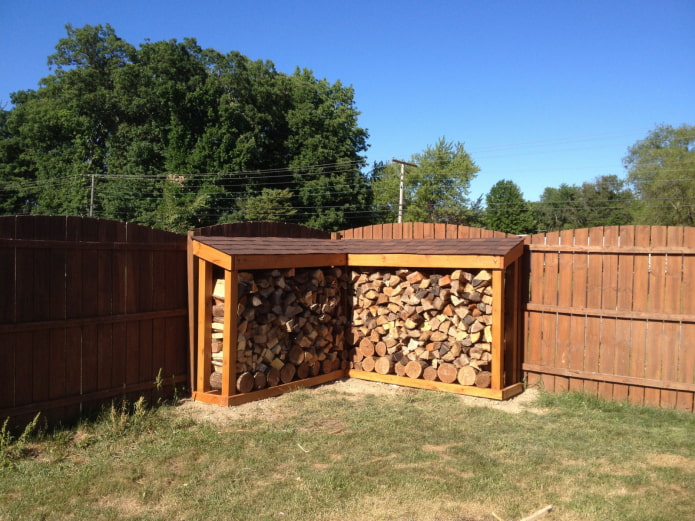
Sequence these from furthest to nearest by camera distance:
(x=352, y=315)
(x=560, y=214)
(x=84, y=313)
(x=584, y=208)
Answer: (x=560, y=214) < (x=584, y=208) < (x=352, y=315) < (x=84, y=313)

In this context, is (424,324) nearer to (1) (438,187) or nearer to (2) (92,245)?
(2) (92,245)

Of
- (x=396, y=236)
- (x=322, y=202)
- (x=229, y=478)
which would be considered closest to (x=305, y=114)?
(x=322, y=202)

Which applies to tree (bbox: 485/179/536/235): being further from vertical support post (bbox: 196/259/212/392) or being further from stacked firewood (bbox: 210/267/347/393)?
vertical support post (bbox: 196/259/212/392)

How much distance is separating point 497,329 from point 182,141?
2809 cm

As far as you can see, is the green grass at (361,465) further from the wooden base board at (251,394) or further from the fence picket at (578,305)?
the fence picket at (578,305)

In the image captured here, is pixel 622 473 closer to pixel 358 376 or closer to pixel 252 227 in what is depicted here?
pixel 358 376

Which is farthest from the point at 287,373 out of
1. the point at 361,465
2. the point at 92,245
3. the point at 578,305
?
the point at 578,305

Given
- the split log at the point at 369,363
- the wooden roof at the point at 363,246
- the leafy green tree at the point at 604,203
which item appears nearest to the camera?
the wooden roof at the point at 363,246

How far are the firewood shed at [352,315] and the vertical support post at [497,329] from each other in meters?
0.01

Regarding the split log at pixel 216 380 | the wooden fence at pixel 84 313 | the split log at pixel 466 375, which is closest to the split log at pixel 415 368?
the split log at pixel 466 375

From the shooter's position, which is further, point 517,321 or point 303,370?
point 303,370

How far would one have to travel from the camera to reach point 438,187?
135 ft

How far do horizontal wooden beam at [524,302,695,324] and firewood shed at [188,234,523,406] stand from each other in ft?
0.91

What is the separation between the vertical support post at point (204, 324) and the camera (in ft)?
19.5
